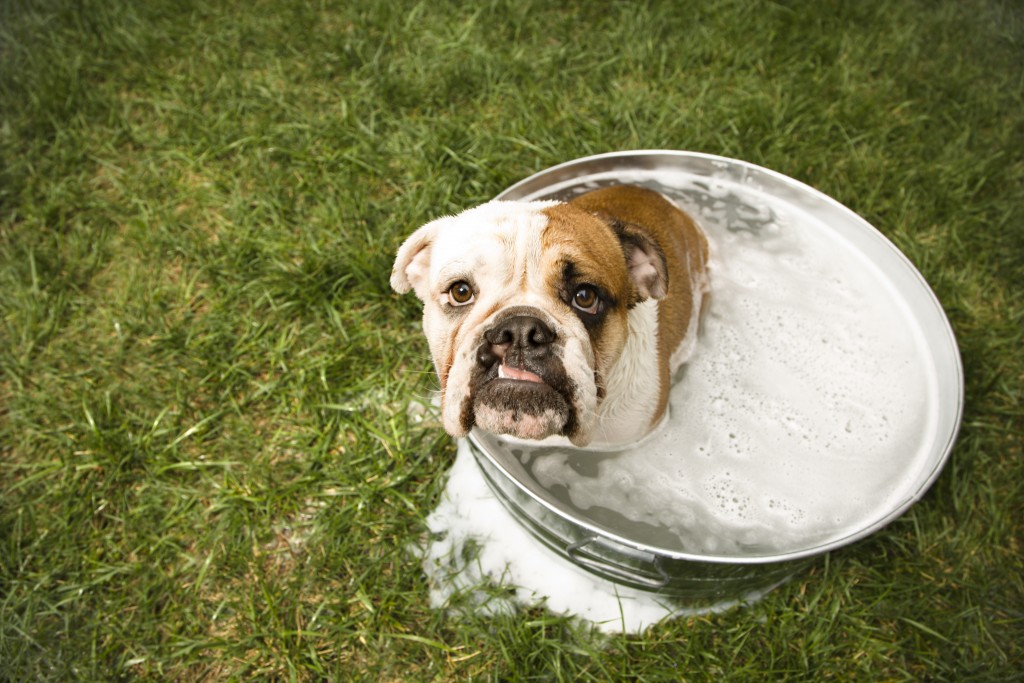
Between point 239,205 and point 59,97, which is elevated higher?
point 59,97

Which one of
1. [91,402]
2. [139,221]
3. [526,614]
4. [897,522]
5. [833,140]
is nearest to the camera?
[526,614]

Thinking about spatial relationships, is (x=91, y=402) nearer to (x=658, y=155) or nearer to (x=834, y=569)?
(x=658, y=155)

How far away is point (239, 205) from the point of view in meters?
4.05

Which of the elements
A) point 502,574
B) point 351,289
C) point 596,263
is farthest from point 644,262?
point 351,289

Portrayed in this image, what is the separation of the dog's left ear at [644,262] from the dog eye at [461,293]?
2.08ft

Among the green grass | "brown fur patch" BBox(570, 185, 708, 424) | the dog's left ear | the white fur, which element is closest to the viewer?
the dog's left ear

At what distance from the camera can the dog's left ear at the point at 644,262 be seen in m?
2.69

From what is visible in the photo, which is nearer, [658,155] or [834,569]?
[834,569]

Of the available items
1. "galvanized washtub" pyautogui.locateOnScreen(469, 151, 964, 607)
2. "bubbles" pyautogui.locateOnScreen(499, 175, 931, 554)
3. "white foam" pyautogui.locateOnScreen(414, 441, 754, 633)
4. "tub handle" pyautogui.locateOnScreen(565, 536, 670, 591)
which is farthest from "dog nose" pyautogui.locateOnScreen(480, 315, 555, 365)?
"white foam" pyautogui.locateOnScreen(414, 441, 754, 633)

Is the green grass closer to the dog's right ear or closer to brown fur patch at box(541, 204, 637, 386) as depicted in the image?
the dog's right ear

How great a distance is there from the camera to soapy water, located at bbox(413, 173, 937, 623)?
313cm

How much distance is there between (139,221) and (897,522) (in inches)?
165

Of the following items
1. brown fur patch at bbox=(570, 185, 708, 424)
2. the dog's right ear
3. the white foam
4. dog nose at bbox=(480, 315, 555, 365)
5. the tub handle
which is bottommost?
the white foam

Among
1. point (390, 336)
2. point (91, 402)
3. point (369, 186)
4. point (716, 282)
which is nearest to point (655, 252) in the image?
point (716, 282)
